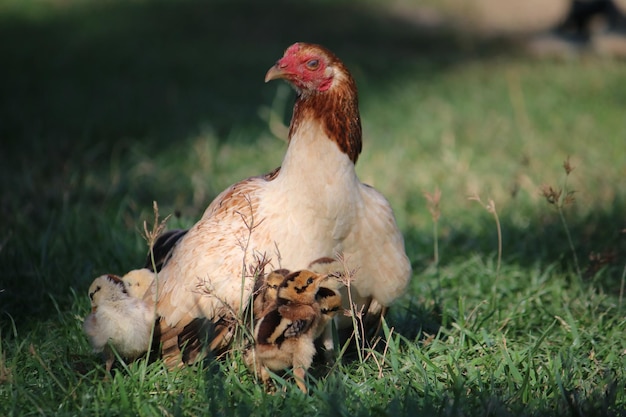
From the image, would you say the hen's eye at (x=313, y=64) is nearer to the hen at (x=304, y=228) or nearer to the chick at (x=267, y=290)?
the hen at (x=304, y=228)

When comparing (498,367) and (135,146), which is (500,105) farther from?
(498,367)

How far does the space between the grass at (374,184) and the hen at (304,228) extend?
24 centimetres

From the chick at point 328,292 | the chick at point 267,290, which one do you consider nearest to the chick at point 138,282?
the chick at point 267,290

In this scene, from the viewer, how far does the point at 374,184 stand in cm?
593

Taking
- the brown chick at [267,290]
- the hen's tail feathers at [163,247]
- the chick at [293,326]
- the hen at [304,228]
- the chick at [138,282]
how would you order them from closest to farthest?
the chick at [293,326], the brown chick at [267,290], the hen at [304,228], the chick at [138,282], the hen's tail feathers at [163,247]

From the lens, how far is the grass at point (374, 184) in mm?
3020

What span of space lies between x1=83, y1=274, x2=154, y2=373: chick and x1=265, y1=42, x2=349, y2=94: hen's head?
103 cm

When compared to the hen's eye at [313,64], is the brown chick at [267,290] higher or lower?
lower

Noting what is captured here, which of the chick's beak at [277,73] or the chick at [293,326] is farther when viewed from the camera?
the chick's beak at [277,73]

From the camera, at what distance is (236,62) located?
10.2m

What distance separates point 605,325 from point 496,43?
9.22m

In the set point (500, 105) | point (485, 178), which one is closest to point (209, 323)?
point (485, 178)

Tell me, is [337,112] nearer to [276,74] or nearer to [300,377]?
[276,74]

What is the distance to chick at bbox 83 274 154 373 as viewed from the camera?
9.99 ft
